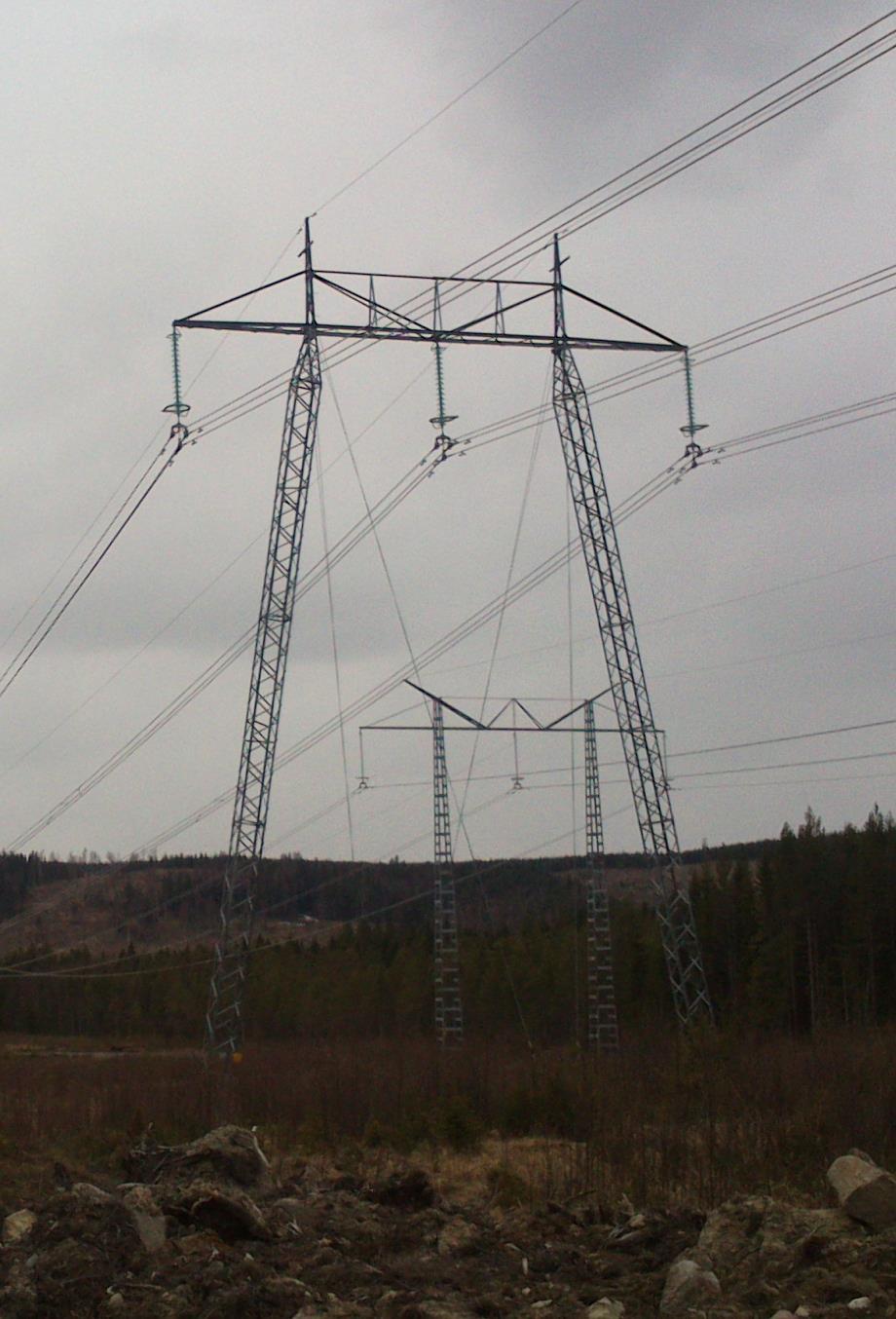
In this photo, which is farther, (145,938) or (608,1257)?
(145,938)

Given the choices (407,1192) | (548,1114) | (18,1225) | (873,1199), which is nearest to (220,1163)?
(407,1192)

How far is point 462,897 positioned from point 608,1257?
131031 millimetres

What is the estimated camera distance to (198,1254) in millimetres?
14977

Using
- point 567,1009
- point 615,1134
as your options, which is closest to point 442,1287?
point 615,1134

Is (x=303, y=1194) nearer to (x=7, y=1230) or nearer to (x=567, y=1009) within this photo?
(x=7, y=1230)

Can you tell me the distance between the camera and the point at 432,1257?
15484 millimetres

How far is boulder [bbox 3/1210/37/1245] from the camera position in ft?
52.4

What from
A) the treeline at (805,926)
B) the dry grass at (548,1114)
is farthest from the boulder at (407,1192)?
the treeline at (805,926)

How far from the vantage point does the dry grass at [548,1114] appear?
63.8 feet

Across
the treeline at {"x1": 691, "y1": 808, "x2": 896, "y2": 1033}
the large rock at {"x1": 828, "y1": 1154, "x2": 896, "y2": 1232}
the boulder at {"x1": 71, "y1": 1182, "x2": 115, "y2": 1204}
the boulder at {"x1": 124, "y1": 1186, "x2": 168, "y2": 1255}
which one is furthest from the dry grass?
the treeline at {"x1": 691, "y1": 808, "x2": 896, "y2": 1033}

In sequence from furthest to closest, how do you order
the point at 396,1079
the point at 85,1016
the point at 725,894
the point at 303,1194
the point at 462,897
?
the point at 462,897, the point at 85,1016, the point at 725,894, the point at 396,1079, the point at 303,1194

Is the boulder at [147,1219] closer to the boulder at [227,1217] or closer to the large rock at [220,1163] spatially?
the boulder at [227,1217]

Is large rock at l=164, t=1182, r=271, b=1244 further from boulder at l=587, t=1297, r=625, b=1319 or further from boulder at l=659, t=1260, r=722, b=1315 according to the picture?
boulder at l=659, t=1260, r=722, b=1315

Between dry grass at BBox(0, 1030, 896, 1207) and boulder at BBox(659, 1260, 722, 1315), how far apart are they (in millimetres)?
5270
